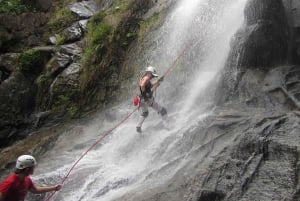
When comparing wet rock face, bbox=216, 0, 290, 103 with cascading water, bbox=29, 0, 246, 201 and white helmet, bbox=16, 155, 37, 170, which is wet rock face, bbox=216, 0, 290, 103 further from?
white helmet, bbox=16, 155, 37, 170

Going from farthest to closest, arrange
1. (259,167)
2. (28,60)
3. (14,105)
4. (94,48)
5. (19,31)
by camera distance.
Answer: (19,31), (28,60), (94,48), (14,105), (259,167)

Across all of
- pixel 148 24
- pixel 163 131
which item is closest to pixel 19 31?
pixel 148 24

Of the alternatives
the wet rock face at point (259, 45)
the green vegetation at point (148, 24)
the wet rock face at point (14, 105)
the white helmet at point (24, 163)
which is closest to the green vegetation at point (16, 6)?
the wet rock face at point (14, 105)

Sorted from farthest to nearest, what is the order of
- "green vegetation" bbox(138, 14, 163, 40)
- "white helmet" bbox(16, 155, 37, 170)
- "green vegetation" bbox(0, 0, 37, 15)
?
"green vegetation" bbox(0, 0, 37, 15) → "green vegetation" bbox(138, 14, 163, 40) → "white helmet" bbox(16, 155, 37, 170)

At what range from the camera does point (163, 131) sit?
38.0 feet

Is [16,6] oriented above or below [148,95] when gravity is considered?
above

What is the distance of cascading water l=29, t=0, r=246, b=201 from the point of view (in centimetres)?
961

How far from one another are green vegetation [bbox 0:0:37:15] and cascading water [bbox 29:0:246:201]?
7.91m

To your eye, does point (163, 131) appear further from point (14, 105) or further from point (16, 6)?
point (16, 6)

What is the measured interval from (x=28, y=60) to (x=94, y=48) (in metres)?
2.87

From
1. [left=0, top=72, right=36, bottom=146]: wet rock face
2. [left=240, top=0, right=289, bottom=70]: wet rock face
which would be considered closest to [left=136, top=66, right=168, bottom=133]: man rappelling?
[left=240, top=0, right=289, bottom=70]: wet rock face

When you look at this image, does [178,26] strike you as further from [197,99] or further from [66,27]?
[66,27]

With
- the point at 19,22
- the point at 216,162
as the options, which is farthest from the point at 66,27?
the point at 216,162

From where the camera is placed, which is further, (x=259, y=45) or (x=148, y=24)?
(x=148, y=24)
